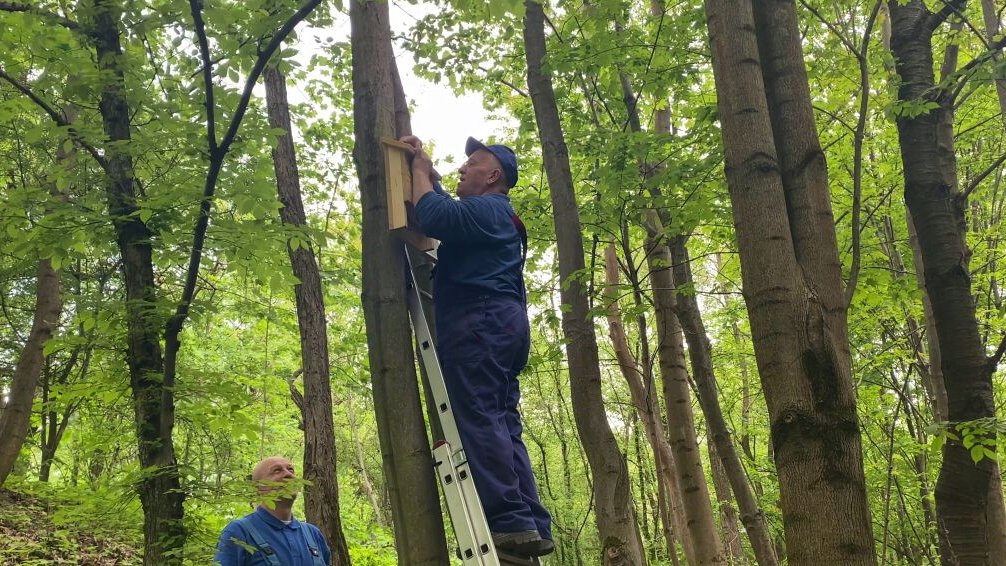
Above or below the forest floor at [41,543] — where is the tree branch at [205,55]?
above

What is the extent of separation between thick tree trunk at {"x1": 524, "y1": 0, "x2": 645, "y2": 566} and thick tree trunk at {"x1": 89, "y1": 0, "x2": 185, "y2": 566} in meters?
2.95

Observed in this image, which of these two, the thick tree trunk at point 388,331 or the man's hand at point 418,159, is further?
the man's hand at point 418,159

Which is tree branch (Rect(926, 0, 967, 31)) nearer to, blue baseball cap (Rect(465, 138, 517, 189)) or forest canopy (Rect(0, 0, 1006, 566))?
forest canopy (Rect(0, 0, 1006, 566))

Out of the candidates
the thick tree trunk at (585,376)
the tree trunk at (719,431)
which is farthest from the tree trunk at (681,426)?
the thick tree trunk at (585,376)

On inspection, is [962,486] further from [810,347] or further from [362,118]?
[362,118]

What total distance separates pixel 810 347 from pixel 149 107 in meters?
4.13

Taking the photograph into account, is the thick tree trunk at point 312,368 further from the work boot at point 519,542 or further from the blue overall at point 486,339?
the work boot at point 519,542

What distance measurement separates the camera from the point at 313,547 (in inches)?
182

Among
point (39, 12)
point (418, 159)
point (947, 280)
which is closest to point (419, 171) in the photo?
point (418, 159)

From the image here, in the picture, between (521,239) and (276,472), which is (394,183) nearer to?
(521,239)

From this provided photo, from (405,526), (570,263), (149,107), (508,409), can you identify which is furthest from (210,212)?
(570,263)

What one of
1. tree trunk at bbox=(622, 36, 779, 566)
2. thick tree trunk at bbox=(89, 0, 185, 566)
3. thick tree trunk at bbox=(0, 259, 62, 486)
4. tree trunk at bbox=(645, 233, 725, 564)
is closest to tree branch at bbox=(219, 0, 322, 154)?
thick tree trunk at bbox=(89, 0, 185, 566)

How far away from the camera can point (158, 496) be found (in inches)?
144

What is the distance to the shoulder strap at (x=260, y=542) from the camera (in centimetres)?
421
